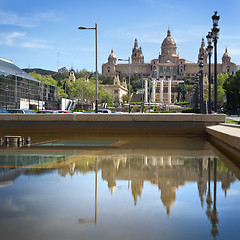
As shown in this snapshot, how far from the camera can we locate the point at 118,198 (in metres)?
5.93

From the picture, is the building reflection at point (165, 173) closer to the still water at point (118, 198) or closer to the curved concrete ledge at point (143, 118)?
the still water at point (118, 198)

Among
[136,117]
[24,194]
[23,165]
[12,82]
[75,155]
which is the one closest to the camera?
[24,194]

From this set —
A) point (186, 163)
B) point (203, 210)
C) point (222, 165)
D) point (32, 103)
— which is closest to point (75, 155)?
point (186, 163)

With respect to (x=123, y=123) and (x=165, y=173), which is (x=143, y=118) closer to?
(x=123, y=123)

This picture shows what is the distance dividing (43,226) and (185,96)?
16906 cm

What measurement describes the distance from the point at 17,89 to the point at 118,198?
70708mm

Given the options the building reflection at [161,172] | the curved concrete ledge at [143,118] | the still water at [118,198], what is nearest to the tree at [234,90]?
the curved concrete ledge at [143,118]

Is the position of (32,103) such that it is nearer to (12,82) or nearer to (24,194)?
(12,82)

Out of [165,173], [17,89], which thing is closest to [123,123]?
[165,173]

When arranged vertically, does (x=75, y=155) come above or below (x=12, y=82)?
below

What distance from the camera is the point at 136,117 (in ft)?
63.1

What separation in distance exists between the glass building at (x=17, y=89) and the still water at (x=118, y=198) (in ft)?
176

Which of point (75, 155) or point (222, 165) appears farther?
point (75, 155)

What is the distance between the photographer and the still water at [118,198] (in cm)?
448
